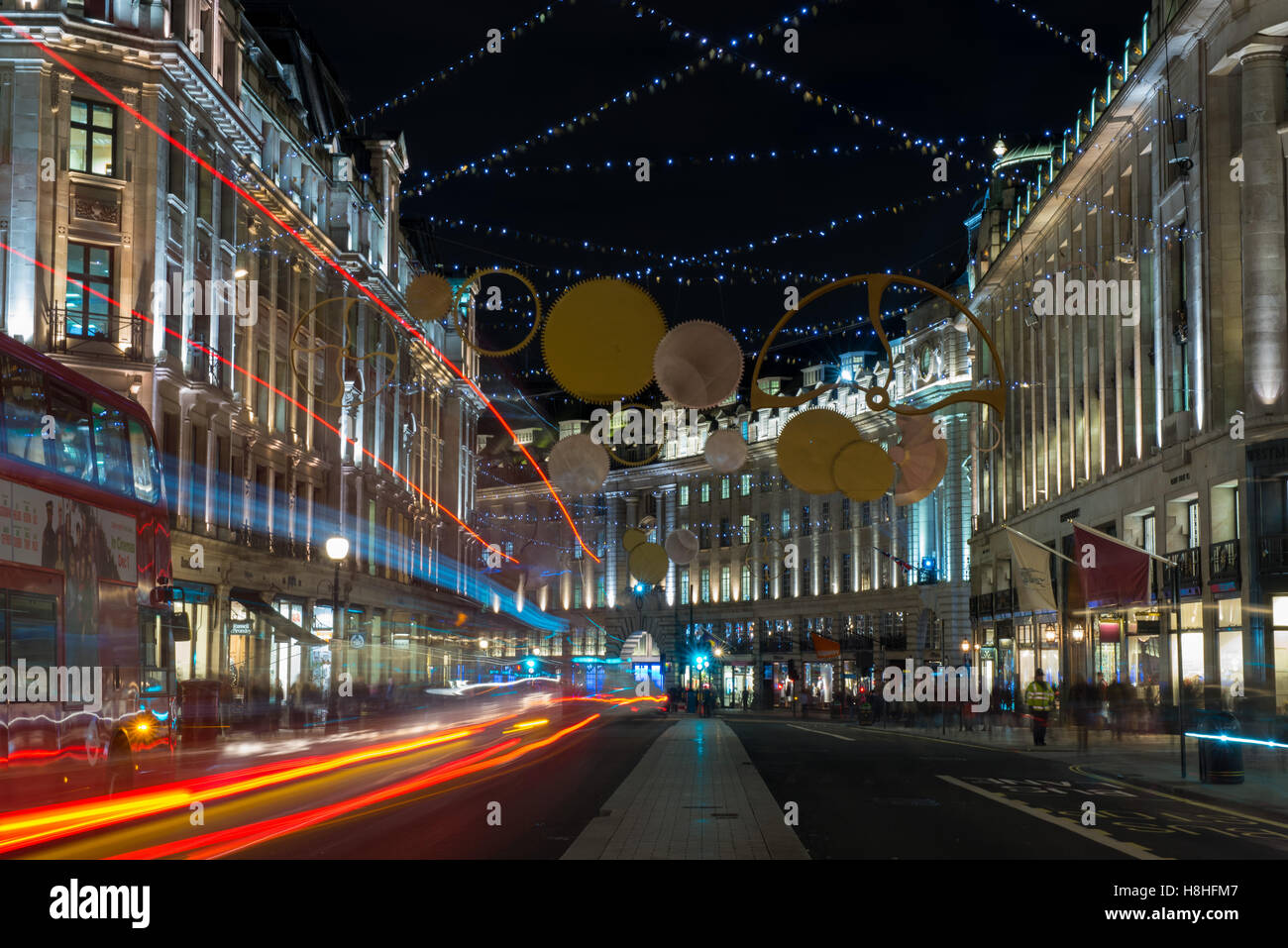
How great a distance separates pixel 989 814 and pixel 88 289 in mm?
26995

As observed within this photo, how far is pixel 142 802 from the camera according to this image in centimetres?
1762

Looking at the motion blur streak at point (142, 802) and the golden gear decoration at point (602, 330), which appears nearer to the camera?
the motion blur streak at point (142, 802)

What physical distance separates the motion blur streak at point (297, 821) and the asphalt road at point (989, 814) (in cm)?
558

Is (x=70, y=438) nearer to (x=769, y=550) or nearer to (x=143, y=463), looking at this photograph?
(x=143, y=463)

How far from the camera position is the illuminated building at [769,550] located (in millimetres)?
73312

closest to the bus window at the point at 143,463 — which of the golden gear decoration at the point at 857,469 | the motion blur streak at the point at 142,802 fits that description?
the motion blur streak at the point at 142,802

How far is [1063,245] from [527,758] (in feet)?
95.7

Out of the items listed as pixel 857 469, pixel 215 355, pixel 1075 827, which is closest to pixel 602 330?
pixel 857 469

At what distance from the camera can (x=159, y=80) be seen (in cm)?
3750

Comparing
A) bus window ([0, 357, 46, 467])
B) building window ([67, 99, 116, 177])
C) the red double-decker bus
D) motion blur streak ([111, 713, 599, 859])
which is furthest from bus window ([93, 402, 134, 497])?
building window ([67, 99, 116, 177])

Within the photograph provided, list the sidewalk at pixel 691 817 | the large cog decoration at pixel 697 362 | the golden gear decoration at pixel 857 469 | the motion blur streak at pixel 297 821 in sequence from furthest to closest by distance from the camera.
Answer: the golden gear decoration at pixel 857 469 < the large cog decoration at pixel 697 362 < the sidewalk at pixel 691 817 < the motion blur streak at pixel 297 821

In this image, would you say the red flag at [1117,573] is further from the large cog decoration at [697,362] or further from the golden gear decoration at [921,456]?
the large cog decoration at [697,362]

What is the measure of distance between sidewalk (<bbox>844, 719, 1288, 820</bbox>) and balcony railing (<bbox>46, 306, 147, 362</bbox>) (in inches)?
942
